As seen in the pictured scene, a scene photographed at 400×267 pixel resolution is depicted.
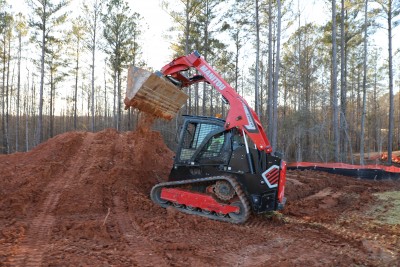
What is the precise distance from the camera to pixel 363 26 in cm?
2123

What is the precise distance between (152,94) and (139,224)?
3.16m

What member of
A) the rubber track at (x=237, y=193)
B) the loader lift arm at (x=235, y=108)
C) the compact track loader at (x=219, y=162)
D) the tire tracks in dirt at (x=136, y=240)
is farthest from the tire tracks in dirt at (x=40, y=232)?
the loader lift arm at (x=235, y=108)

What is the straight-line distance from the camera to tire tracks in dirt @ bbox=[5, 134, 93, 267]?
4250 millimetres

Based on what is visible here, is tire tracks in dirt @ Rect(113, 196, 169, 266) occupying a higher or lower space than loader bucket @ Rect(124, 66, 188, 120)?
lower

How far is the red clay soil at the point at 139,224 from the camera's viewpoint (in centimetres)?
457

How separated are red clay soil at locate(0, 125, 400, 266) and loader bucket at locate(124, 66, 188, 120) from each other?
141 centimetres

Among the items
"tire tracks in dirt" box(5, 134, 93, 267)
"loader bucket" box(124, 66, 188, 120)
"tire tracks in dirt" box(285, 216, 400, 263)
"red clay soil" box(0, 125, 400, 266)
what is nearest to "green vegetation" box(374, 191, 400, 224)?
"red clay soil" box(0, 125, 400, 266)

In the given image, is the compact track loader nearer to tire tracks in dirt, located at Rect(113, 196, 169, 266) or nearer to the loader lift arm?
the loader lift arm

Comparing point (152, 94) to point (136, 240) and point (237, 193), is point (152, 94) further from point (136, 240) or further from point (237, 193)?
point (136, 240)

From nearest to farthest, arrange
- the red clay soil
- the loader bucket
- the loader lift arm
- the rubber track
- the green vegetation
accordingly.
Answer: the red clay soil, the rubber track, the loader lift arm, the green vegetation, the loader bucket

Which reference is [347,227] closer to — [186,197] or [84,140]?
[186,197]

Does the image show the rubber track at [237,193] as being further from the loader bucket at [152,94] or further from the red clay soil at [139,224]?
the loader bucket at [152,94]

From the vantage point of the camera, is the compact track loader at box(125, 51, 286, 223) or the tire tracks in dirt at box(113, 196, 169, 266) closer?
the tire tracks in dirt at box(113, 196, 169, 266)

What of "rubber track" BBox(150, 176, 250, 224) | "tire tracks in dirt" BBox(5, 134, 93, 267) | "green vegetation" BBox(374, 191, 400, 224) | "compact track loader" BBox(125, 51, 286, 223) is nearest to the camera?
"tire tracks in dirt" BBox(5, 134, 93, 267)
